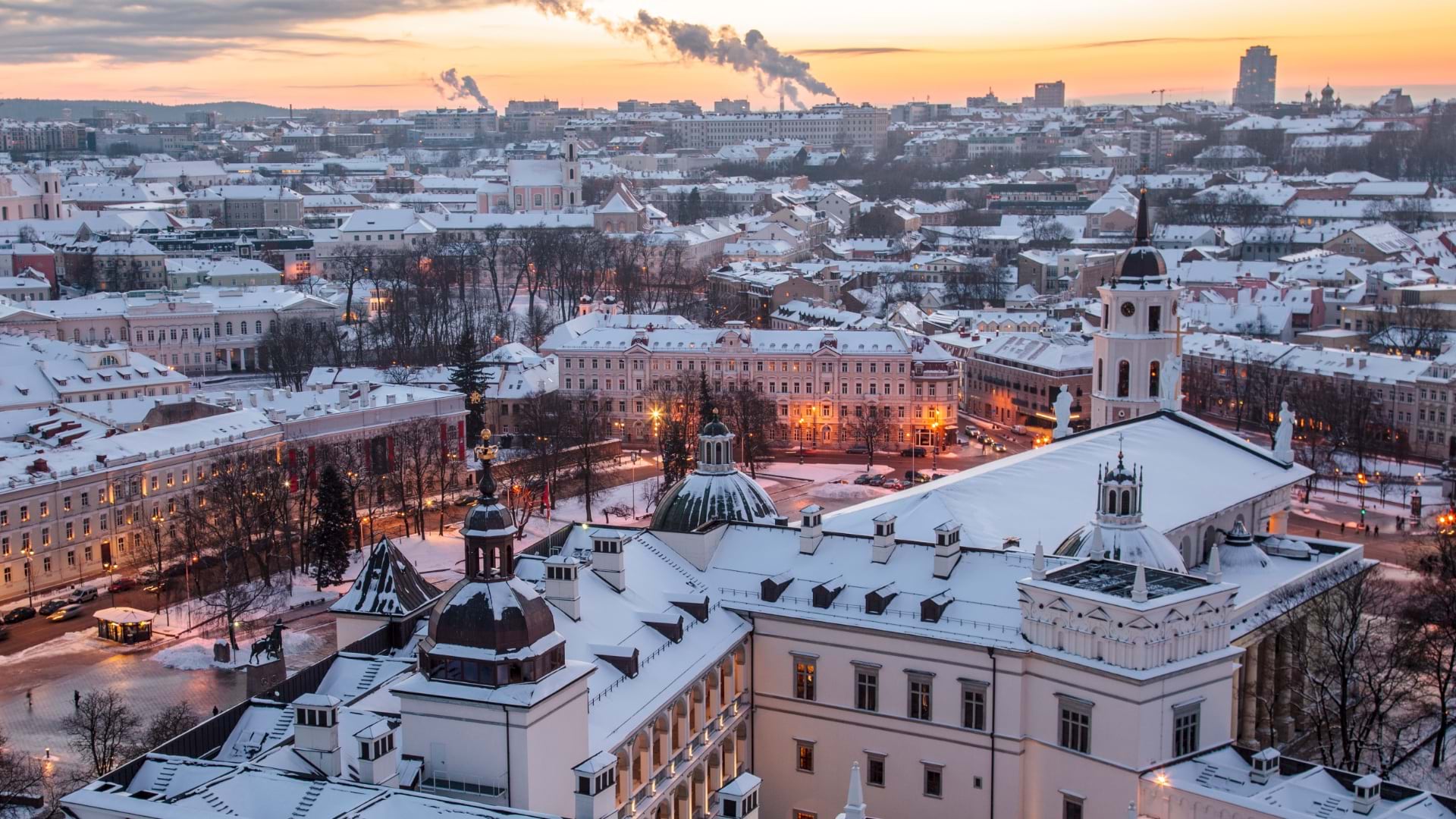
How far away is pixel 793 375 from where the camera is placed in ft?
A: 305

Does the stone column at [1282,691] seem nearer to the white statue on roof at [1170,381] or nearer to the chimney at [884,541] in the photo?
the chimney at [884,541]

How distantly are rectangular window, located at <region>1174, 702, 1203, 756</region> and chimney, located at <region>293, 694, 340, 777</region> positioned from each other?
17.2 metres

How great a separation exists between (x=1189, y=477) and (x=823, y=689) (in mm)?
15252


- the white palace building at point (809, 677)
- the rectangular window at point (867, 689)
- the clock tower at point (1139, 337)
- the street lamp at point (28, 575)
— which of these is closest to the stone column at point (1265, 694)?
the white palace building at point (809, 677)

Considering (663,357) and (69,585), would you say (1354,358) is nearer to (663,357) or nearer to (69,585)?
(663,357)

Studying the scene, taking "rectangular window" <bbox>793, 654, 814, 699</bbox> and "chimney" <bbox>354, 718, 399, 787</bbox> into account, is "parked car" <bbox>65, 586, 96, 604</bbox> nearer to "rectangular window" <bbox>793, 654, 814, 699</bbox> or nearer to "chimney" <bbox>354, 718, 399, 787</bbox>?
"rectangular window" <bbox>793, 654, 814, 699</bbox>

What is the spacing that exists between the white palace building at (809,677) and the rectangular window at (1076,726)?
63mm

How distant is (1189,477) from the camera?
49812mm

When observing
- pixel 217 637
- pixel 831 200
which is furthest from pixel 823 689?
pixel 831 200

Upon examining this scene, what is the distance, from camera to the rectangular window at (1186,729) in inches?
1403

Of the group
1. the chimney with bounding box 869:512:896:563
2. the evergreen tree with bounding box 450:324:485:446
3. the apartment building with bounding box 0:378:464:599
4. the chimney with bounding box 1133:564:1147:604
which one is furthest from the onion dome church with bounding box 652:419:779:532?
the evergreen tree with bounding box 450:324:485:446

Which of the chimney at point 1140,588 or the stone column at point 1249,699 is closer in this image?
the chimney at point 1140,588

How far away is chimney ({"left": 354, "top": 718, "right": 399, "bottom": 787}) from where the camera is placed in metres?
29.2

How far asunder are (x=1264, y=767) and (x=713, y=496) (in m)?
16.6
